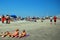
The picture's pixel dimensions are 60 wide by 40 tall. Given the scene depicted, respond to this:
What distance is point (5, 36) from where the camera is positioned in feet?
35.2

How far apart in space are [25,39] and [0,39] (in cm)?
136

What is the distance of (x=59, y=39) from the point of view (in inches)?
369

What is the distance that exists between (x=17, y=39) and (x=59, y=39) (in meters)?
2.24

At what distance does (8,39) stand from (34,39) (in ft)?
4.61

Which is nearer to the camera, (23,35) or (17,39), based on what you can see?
(17,39)

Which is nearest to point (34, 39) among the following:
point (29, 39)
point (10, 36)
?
point (29, 39)

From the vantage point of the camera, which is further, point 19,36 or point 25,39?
point 19,36

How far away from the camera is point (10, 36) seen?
10.6 metres

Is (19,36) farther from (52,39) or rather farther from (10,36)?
(52,39)

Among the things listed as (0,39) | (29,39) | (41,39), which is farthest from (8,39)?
(41,39)

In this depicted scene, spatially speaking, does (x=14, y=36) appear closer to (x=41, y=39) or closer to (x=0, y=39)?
(x=0, y=39)

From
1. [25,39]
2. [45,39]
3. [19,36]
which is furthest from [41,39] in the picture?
[19,36]

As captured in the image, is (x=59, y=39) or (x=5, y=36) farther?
(x=5, y=36)

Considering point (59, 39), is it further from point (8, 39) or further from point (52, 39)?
point (8, 39)
